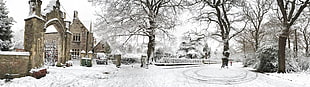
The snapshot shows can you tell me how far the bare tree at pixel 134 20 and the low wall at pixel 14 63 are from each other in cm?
967

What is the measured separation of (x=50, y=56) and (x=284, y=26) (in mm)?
20023

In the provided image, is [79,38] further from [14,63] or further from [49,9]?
[14,63]

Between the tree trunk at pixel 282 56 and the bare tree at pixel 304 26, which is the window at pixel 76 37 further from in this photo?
the bare tree at pixel 304 26

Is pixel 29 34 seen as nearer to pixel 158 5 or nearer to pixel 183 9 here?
pixel 158 5

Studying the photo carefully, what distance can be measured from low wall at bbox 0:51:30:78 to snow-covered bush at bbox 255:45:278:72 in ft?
60.0

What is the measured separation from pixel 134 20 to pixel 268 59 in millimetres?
12071

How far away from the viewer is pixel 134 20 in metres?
20.2

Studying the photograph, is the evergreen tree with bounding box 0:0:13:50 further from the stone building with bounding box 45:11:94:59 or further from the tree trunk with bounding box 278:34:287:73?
the stone building with bounding box 45:11:94:59

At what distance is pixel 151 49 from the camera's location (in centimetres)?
2186

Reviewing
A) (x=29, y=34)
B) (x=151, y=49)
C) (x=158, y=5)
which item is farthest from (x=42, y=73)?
(x=158, y=5)

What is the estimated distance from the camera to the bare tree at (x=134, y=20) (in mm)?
20344

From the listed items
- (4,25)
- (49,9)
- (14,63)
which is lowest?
(14,63)

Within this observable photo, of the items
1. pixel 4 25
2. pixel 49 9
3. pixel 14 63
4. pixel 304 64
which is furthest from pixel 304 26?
pixel 4 25

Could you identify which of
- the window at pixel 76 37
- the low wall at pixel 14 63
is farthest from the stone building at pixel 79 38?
the low wall at pixel 14 63
